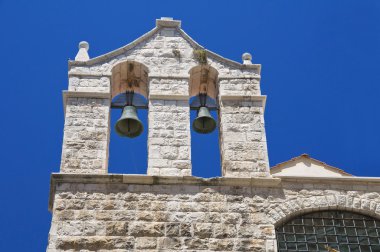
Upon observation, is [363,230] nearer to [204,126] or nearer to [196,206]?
[196,206]

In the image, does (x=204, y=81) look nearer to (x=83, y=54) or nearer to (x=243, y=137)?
(x=243, y=137)

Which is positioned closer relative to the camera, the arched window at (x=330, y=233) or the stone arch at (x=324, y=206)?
the arched window at (x=330, y=233)

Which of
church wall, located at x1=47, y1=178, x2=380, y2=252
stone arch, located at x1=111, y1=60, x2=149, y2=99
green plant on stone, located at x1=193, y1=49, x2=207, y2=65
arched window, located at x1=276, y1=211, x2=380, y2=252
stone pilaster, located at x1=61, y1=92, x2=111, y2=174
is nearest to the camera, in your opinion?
church wall, located at x1=47, y1=178, x2=380, y2=252

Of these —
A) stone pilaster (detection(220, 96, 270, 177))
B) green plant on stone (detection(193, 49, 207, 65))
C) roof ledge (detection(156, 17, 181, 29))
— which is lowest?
stone pilaster (detection(220, 96, 270, 177))

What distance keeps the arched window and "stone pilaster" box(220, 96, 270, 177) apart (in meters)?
1.06

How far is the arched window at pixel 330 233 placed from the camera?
40.1 feet

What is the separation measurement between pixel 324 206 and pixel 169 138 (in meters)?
2.76

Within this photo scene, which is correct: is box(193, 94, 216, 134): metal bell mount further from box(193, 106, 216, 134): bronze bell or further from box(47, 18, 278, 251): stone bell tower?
box(47, 18, 278, 251): stone bell tower

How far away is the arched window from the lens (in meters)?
12.2

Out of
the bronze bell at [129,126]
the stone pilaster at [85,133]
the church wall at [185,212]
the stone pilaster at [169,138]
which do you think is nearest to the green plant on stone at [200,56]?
the stone pilaster at [169,138]

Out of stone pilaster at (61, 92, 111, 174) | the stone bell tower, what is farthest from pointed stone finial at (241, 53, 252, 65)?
stone pilaster at (61, 92, 111, 174)

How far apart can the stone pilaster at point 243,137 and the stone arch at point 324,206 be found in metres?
0.70

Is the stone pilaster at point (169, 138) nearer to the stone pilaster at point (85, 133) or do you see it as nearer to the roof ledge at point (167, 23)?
the stone pilaster at point (85, 133)

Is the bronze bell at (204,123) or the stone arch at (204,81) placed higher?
the stone arch at (204,81)
